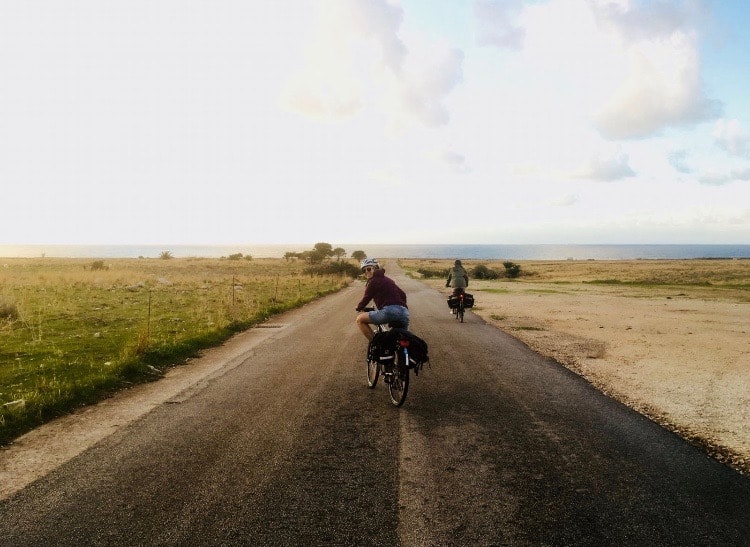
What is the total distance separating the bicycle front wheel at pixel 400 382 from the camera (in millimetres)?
7105

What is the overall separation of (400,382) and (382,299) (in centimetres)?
150

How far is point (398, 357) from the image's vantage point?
7328 mm

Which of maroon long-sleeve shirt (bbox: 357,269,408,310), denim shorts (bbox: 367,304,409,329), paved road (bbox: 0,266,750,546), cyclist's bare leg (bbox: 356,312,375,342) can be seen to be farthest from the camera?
cyclist's bare leg (bbox: 356,312,375,342)

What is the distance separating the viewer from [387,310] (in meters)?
7.87

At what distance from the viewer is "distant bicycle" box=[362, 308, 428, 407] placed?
7188mm

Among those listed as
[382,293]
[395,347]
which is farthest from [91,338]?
[395,347]

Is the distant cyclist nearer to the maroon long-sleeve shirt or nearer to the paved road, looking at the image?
the paved road

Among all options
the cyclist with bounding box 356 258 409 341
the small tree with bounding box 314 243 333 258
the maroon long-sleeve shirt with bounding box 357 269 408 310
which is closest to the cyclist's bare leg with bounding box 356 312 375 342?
the cyclist with bounding box 356 258 409 341

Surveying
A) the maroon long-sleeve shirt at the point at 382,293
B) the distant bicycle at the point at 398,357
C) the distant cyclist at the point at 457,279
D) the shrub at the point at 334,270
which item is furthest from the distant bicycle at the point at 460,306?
the shrub at the point at 334,270

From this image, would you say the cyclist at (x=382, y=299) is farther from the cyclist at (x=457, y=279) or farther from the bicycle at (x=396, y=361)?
the cyclist at (x=457, y=279)

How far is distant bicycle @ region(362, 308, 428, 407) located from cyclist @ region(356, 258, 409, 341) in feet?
0.93

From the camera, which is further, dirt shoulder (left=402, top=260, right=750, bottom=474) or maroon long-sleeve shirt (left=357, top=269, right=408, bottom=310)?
maroon long-sleeve shirt (left=357, top=269, right=408, bottom=310)

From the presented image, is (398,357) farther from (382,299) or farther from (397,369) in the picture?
(382,299)

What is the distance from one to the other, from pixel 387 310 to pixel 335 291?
2708cm
